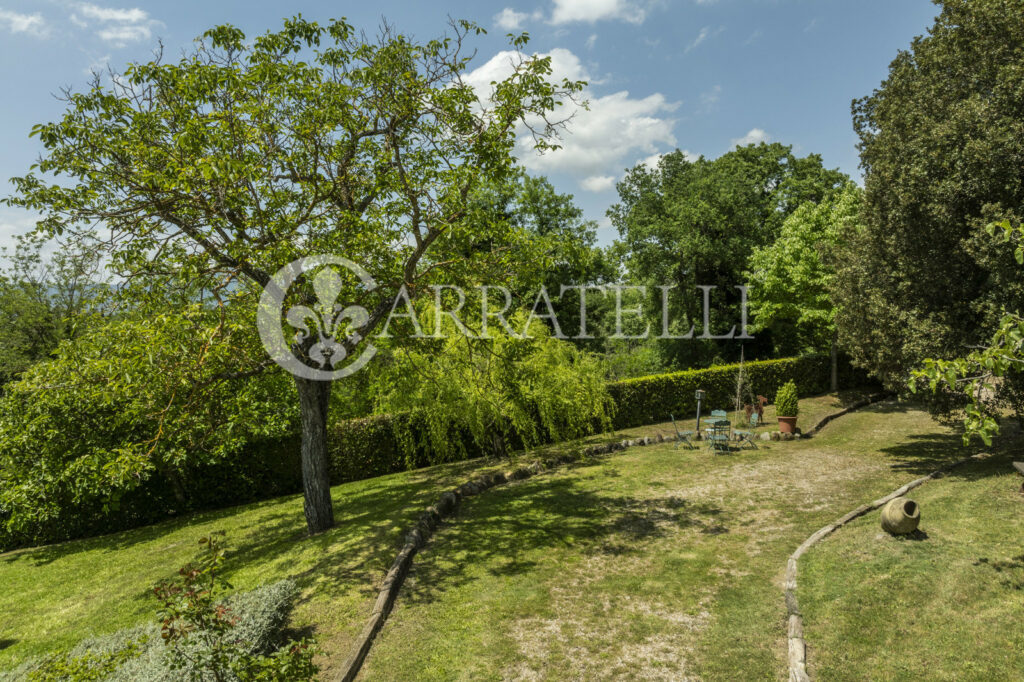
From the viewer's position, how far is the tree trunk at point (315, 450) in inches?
391

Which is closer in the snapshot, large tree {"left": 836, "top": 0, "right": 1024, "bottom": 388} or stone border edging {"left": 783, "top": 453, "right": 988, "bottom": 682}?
stone border edging {"left": 783, "top": 453, "right": 988, "bottom": 682}

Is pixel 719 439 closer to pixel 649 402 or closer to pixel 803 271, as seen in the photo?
pixel 649 402

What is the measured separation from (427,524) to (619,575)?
12.9 ft

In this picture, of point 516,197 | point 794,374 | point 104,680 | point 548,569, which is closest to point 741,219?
point 794,374

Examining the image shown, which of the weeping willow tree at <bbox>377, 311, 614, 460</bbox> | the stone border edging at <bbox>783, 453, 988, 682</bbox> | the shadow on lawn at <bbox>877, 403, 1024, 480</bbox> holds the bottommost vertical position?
the shadow on lawn at <bbox>877, 403, 1024, 480</bbox>

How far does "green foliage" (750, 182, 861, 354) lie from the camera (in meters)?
23.7

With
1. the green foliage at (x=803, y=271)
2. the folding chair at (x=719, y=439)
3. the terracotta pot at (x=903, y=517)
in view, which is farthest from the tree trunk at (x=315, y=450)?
the green foliage at (x=803, y=271)

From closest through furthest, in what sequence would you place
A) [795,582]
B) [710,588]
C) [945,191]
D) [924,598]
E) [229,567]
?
[924,598], [795,582], [710,588], [229,567], [945,191]

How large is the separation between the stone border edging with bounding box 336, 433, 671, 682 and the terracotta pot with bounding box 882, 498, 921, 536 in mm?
7222

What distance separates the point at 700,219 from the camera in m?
28.1

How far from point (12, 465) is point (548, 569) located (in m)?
12.3

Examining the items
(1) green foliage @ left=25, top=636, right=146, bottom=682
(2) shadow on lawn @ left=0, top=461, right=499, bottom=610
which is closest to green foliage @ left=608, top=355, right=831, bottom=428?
(2) shadow on lawn @ left=0, top=461, right=499, bottom=610

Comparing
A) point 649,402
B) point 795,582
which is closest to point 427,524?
point 795,582

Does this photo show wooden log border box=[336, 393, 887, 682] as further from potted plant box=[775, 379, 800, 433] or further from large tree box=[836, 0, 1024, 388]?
large tree box=[836, 0, 1024, 388]
